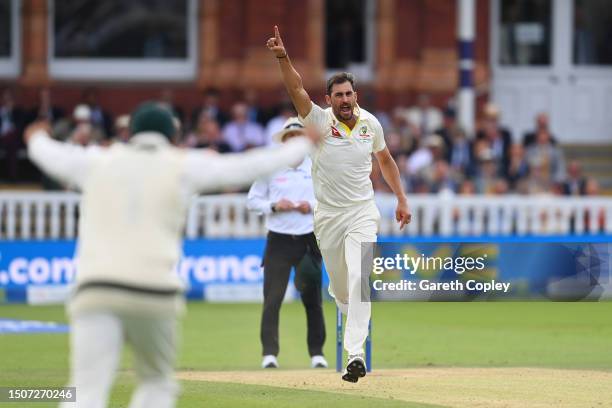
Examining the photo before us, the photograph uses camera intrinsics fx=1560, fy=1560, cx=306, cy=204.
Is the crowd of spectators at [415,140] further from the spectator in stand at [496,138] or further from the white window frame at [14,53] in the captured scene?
the white window frame at [14,53]

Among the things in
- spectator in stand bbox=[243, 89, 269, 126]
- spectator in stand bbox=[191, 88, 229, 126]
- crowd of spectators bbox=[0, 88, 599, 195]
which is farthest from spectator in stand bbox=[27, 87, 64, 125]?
spectator in stand bbox=[243, 89, 269, 126]

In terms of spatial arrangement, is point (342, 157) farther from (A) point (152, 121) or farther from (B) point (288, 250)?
(A) point (152, 121)

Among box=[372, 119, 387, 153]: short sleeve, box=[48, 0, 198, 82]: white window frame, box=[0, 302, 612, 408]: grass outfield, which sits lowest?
box=[0, 302, 612, 408]: grass outfield

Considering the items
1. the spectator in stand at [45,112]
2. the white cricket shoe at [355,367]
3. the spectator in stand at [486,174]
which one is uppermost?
the spectator in stand at [45,112]

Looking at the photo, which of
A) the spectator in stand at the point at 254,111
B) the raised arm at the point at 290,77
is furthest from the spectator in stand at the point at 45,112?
the raised arm at the point at 290,77

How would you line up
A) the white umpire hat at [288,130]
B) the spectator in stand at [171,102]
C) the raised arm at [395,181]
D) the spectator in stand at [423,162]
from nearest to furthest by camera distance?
the raised arm at [395,181] → the white umpire hat at [288,130] → the spectator in stand at [423,162] → the spectator in stand at [171,102]

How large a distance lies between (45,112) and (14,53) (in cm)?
266

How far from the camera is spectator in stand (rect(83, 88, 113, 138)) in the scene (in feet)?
A: 79.7

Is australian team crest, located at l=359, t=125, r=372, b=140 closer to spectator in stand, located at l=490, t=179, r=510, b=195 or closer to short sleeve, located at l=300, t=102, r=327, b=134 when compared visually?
short sleeve, located at l=300, t=102, r=327, b=134

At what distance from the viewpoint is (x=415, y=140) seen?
23.8 m

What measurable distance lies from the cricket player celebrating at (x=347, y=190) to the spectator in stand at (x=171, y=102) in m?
13.1

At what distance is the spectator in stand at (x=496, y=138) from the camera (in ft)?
77.8

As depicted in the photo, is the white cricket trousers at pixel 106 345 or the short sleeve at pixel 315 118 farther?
the short sleeve at pixel 315 118

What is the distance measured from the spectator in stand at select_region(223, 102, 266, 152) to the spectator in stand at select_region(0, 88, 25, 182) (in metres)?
3.26
